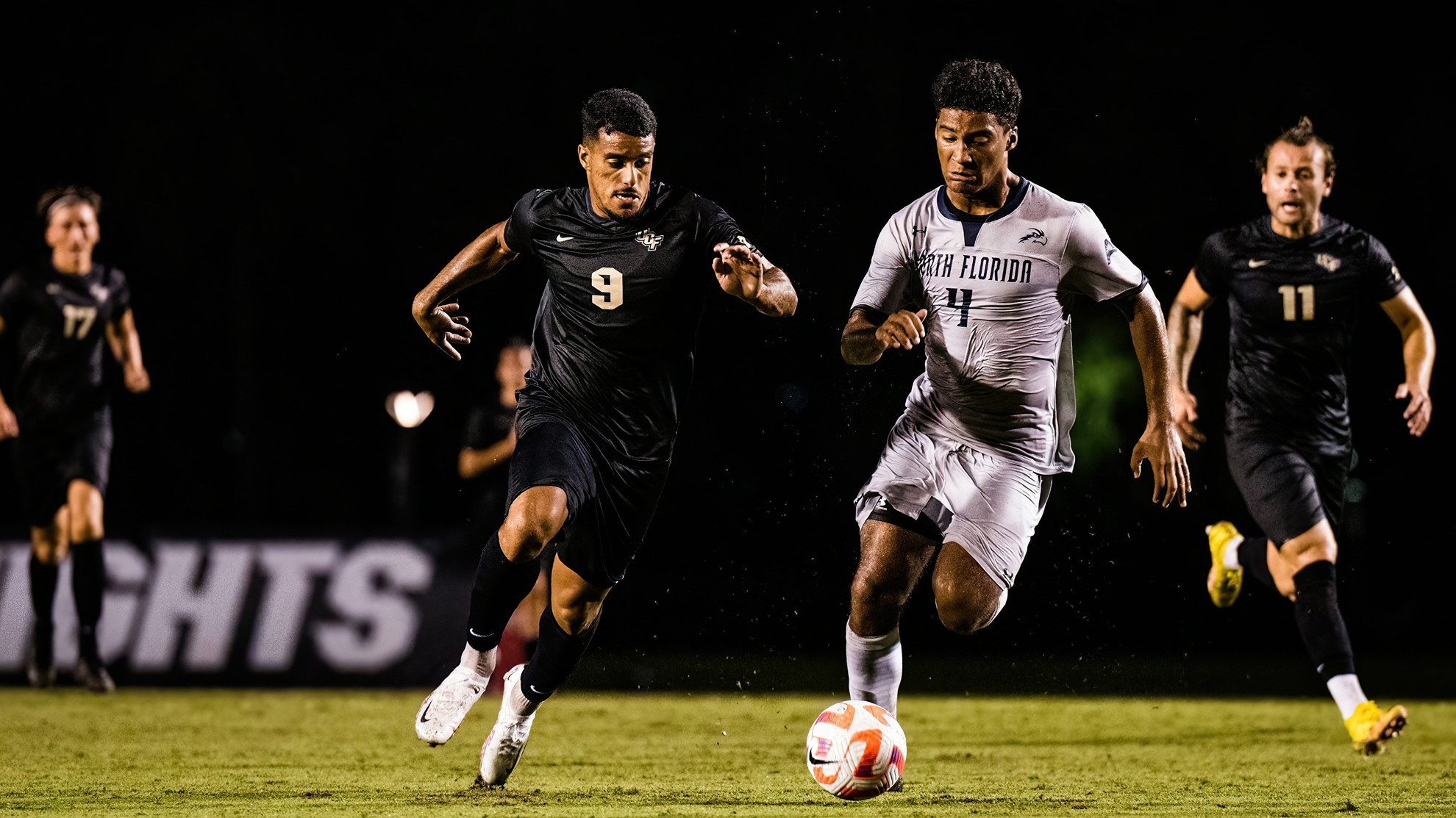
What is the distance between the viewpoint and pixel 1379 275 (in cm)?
789

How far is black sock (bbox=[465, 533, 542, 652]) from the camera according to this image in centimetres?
602

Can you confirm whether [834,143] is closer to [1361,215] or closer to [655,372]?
[655,372]

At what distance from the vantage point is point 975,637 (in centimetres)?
1633

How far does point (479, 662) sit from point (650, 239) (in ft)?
5.76

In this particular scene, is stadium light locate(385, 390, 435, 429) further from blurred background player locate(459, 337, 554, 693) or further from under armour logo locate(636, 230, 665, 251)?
under armour logo locate(636, 230, 665, 251)

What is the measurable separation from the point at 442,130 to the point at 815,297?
1109 centimetres

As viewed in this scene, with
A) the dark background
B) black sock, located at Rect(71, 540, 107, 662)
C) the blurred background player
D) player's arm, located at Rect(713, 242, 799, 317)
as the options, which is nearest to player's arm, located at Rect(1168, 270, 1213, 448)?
player's arm, located at Rect(713, 242, 799, 317)

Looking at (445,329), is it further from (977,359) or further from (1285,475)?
(1285,475)

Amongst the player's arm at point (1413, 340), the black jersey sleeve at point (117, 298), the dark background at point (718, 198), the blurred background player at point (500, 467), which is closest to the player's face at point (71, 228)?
the black jersey sleeve at point (117, 298)

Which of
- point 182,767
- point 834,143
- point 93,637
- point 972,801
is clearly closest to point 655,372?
point 972,801

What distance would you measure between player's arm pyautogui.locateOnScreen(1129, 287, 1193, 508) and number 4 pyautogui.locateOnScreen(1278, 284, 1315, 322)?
2093mm

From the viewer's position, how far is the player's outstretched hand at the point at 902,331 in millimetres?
5273

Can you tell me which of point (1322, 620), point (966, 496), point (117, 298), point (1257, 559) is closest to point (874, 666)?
point (966, 496)

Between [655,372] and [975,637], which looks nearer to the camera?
[655,372]
